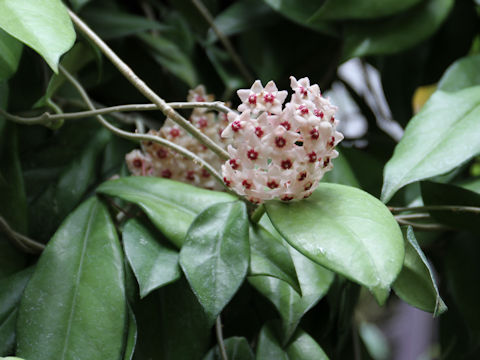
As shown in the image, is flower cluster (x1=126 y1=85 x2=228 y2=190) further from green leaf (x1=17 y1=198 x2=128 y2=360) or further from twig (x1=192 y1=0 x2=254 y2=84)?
twig (x1=192 y1=0 x2=254 y2=84)

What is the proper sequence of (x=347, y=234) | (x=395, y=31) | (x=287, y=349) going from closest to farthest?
(x=347, y=234) < (x=287, y=349) < (x=395, y=31)

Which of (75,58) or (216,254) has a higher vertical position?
(75,58)

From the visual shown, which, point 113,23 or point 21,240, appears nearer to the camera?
point 21,240

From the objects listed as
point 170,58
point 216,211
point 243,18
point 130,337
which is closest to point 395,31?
point 243,18

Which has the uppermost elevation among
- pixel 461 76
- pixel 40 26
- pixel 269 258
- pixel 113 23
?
pixel 40 26

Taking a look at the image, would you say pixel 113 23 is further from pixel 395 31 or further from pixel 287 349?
pixel 287 349

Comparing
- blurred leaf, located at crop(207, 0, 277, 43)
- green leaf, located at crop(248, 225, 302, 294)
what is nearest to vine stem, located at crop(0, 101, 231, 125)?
green leaf, located at crop(248, 225, 302, 294)

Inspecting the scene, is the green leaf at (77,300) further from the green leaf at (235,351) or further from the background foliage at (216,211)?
the green leaf at (235,351)
